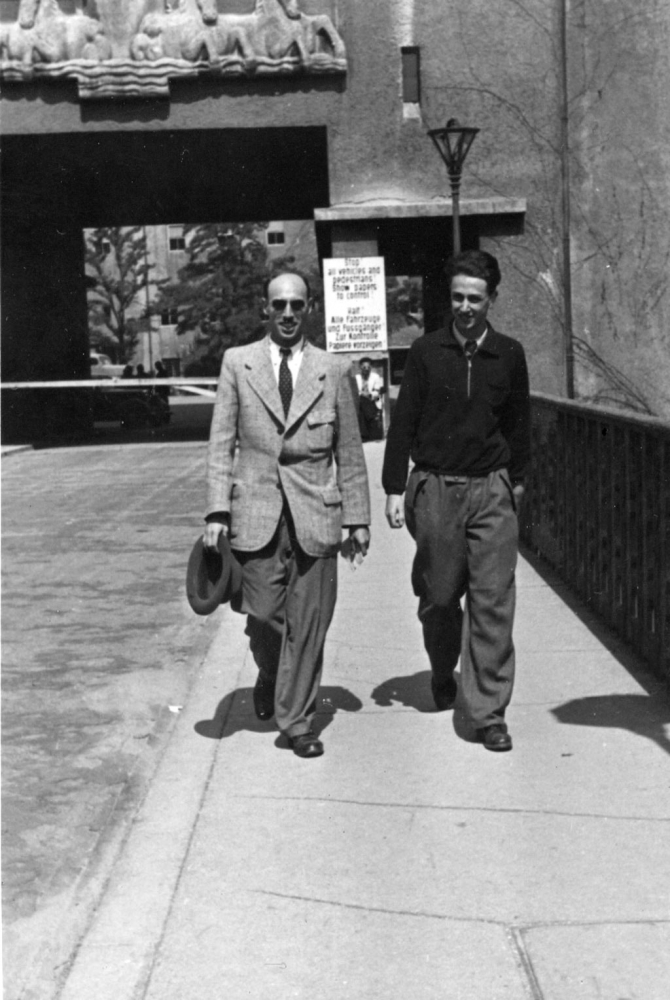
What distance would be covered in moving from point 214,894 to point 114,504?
47.0 feet

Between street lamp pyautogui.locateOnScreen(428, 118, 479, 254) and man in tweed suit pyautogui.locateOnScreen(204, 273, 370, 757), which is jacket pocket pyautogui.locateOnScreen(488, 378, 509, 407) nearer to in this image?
man in tweed suit pyautogui.locateOnScreen(204, 273, 370, 757)

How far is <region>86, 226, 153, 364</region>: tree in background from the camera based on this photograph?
72.9 m

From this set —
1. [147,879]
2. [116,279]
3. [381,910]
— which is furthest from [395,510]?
[116,279]

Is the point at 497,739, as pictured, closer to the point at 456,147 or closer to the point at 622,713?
the point at 622,713

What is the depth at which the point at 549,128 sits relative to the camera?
984 inches

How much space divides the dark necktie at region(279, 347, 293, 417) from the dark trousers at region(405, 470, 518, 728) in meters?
0.63

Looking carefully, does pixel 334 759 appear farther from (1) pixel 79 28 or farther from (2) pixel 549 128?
(1) pixel 79 28

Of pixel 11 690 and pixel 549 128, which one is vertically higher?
pixel 549 128

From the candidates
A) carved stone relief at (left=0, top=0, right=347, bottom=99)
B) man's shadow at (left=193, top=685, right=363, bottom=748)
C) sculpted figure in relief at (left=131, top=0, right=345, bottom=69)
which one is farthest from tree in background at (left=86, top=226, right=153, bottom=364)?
man's shadow at (left=193, top=685, right=363, bottom=748)

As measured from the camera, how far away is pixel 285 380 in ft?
20.9

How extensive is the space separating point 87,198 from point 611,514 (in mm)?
27598

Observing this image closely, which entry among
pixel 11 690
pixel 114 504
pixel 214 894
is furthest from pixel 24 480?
pixel 214 894

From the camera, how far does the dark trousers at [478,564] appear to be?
249 inches

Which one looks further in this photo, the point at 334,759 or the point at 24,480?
the point at 24,480
